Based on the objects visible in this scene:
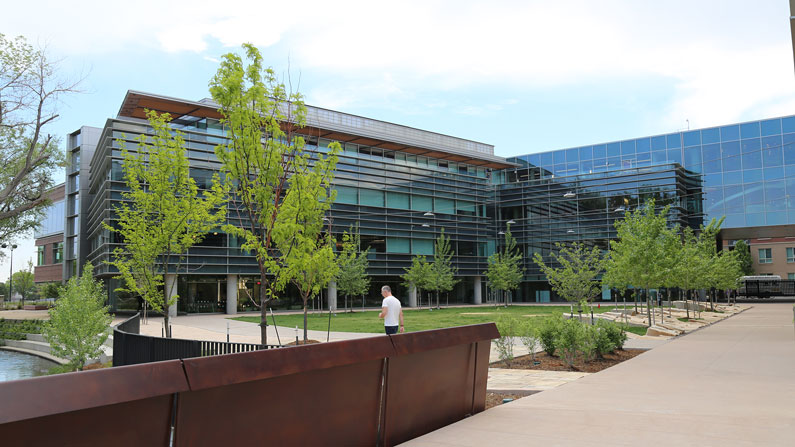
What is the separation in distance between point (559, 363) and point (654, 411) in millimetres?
6054

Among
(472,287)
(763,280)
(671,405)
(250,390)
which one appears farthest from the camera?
(763,280)

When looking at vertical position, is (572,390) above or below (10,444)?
Answer: below

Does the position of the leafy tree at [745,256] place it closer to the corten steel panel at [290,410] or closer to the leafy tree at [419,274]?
the leafy tree at [419,274]

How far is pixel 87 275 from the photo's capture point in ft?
63.0

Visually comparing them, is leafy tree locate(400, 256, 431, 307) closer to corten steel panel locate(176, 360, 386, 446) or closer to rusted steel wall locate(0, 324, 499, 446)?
rusted steel wall locate(0, 324, 499, 446)

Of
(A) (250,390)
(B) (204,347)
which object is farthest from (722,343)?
(A) (250,390)

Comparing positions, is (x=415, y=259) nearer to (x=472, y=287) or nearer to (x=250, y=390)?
(x=472, y=287)

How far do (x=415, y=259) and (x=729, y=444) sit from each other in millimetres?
46224

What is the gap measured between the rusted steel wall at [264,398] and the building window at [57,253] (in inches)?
3266

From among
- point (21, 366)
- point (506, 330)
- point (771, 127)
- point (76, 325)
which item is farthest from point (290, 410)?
point (771, 127)

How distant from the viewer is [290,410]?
448 centimetres

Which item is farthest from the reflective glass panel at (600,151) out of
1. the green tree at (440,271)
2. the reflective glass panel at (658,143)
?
the green tree at (440,271)

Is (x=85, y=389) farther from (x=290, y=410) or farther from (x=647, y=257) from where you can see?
(x=647, y=257)

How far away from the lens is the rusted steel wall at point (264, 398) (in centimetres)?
310
